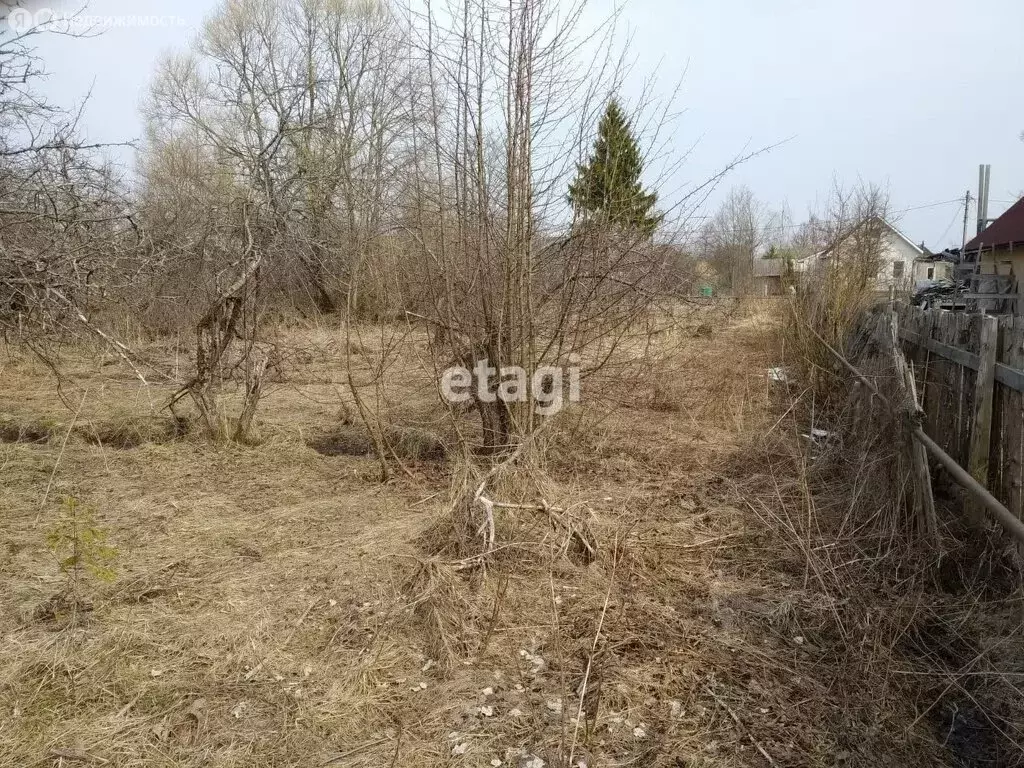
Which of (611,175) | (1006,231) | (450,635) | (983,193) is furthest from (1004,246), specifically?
(450,635)

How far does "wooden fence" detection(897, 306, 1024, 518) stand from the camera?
10.4 ft

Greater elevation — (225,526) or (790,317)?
(790,317)

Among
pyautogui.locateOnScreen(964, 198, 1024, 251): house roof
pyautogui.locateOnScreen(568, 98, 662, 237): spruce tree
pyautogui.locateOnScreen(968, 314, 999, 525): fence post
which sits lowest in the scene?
pyautogui.locateOnScreen(968, 314, 999, 525): fence post

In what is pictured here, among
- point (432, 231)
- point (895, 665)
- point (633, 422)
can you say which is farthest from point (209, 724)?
point (633, 422)

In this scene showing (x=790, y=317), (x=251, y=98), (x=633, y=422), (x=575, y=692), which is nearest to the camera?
(x=575, y=692)

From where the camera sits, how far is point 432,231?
16.6 feet

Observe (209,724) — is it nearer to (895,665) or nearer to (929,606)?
(895,665)

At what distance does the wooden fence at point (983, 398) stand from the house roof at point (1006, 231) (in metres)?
15.0

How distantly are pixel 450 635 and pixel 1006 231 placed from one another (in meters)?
19.8

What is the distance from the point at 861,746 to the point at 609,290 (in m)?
3.41

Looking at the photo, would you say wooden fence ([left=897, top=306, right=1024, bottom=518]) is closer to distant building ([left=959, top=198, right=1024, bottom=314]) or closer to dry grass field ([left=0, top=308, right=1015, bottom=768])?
dry grass field ([left=0, top=308, right=1015, bottom=768])

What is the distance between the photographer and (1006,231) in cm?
1725

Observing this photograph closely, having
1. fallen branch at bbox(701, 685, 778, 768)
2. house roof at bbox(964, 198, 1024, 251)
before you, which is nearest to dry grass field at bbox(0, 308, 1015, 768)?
fallen branch at bbox(701, 685, 778, 768)

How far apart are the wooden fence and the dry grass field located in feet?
2.37
